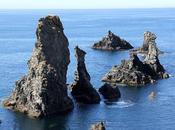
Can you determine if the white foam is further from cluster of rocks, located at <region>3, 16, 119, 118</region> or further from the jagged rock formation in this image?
the jagged rock formation

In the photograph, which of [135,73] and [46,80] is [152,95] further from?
[46,80]

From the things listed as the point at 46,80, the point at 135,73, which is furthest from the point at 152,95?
the point at 46,80

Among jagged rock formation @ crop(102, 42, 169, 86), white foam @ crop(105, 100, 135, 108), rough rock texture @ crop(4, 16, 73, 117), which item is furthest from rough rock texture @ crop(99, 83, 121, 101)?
jagged rock formation @ crop(102, 42, 169, 86)

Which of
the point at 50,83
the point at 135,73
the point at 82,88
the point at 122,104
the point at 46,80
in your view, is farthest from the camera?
the point at 135,73

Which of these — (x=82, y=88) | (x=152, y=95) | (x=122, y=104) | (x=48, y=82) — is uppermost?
(x=48, y=82)

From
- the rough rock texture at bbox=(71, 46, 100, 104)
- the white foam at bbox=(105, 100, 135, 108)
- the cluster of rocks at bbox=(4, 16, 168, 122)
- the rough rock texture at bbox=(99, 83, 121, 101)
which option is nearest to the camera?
the cluster of rocks at bbox=(4, 16, 168, 122)

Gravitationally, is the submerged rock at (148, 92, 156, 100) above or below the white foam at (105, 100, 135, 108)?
above

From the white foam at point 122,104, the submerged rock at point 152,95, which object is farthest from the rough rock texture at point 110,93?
the submerged rock at point 152,95

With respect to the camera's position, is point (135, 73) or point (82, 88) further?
point (135, 73)
